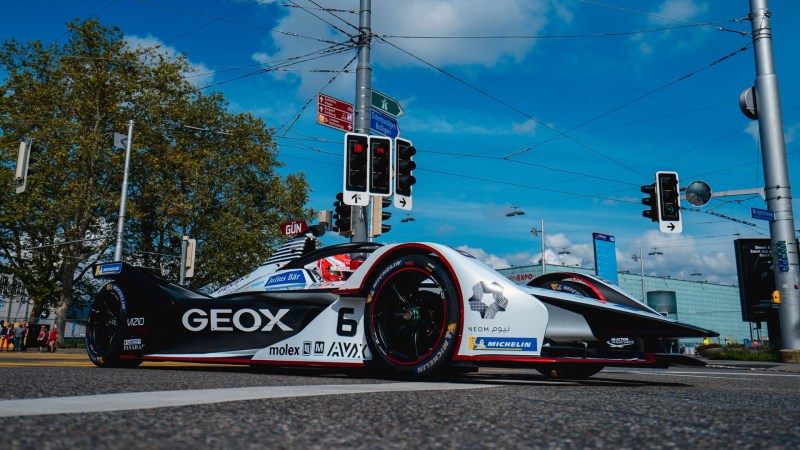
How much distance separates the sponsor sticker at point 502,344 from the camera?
13.5 feet

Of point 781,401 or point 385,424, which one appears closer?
point 385,424

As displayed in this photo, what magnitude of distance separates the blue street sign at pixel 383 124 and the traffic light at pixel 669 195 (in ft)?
21.0

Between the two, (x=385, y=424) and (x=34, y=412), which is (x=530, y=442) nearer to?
(x=385, y=424)

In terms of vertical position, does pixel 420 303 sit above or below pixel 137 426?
above

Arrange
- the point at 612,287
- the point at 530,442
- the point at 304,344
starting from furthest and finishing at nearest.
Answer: the point at 612,287 → the point at 304,344 → the point at 530,442

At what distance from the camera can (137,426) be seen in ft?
5.90

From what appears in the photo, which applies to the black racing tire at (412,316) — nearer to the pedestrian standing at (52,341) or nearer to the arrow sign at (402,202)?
the arrow sign at (402,202)

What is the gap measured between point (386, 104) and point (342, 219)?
2.76 m

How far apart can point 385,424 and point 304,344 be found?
3.25 m

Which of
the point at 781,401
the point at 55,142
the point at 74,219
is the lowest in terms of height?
the point at 781,401

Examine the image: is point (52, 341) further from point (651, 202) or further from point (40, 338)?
point (651, 202)

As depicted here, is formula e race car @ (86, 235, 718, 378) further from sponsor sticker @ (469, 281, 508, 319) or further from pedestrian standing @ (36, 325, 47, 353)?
pedestrian standing @ (36, 325, 47, 353)

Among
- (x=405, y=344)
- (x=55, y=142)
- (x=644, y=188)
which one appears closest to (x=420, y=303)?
(x=405, y=344)

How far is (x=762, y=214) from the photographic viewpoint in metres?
13.8
